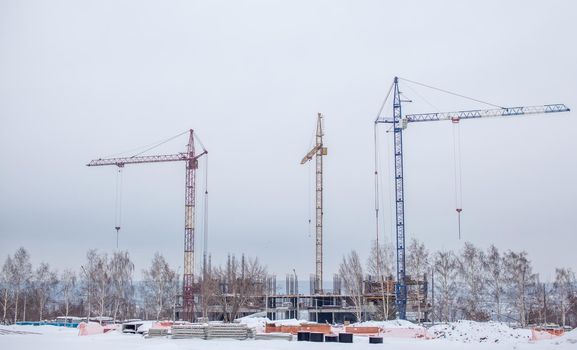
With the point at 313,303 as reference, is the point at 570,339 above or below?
above

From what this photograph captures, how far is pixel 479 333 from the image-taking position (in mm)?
37688

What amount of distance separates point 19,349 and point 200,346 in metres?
8.37

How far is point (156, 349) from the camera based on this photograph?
28.7 meters

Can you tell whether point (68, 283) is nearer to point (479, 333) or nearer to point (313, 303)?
point (313, 303)

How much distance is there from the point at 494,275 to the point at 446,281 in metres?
5.58

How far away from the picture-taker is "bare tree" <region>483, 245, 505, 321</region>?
77787 mm

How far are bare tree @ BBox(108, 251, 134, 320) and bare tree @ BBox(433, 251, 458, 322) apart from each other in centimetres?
4277

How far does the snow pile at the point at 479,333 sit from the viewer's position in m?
36.1

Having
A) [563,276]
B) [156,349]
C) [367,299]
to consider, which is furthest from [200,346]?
[563,276]

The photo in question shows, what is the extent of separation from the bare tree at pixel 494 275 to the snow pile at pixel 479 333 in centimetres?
3817

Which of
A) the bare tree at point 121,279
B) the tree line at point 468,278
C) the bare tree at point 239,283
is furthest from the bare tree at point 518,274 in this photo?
the bare tree at point 121,279

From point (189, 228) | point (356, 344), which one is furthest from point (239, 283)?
point (356, 344)

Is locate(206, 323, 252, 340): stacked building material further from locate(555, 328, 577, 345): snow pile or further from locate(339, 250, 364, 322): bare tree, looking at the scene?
locate(339, 250, 364, 322): bare tree

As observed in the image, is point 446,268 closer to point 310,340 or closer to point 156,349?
point 310,340
